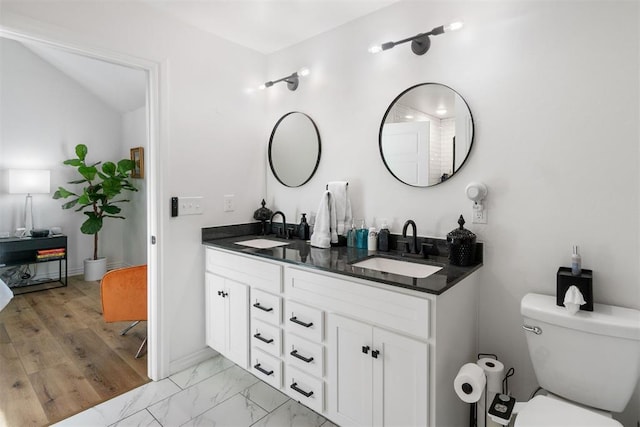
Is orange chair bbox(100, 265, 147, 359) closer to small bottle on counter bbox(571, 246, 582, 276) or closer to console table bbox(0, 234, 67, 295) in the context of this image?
console table bbox(0, 234, 67, 295)

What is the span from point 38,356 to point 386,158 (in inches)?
113

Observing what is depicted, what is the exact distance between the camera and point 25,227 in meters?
4.23

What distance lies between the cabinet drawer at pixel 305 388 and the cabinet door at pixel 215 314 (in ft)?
2.01

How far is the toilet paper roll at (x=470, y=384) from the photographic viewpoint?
1.37 m

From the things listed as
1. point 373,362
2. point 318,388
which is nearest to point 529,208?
point 373,362

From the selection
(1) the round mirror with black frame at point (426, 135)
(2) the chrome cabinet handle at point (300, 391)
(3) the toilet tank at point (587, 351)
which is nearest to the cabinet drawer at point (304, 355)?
(2) the chrome cabinet handle at point (300, 391)

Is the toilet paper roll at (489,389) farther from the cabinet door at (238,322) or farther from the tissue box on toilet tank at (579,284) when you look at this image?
the cabinet door at (238,322)

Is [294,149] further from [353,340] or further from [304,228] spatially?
[353,340]

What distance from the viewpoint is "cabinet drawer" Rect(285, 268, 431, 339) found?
138 centimetres

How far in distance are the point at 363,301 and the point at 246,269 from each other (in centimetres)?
83

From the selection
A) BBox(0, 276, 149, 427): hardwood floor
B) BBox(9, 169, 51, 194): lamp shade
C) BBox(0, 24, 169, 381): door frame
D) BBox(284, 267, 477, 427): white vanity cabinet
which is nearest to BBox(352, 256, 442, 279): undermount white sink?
BBox(284, 267, 477, 427): white vanity cabinet

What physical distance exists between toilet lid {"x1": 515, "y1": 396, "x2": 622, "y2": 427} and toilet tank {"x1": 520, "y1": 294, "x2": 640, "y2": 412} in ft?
0.53

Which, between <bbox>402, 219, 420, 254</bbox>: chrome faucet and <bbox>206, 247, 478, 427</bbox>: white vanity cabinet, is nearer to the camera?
<bbox>206, 247, 478, 427</bbox>: white vanity cabinet

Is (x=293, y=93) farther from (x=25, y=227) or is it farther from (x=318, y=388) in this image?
(x=25, y=227)
